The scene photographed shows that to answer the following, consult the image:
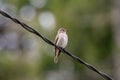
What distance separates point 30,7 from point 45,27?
2054 mm

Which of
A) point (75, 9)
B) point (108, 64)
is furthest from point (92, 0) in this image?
point (108, 64)

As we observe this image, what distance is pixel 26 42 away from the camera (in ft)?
70.6

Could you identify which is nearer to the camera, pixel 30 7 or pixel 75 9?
pixel 75 9

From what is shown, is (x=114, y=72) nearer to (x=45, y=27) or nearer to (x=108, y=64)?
(x=108, y=64)

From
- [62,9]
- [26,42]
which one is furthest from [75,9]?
[26,42]

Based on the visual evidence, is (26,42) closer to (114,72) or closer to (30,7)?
(30,7)

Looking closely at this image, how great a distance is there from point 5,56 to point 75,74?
97.6 inches

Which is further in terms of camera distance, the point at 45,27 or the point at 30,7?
the point at 30,7

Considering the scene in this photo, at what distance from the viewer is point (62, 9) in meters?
20.8

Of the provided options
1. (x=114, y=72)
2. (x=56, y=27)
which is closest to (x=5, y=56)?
(x=56, y=27)

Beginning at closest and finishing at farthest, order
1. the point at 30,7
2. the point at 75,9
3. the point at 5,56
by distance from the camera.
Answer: the point at 5,56 < the point at 75,9 < the point at 30,7

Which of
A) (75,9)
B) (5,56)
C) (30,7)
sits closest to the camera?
(5,56)

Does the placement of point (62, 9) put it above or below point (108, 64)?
above

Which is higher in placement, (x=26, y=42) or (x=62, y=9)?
(x=62, y=9)
